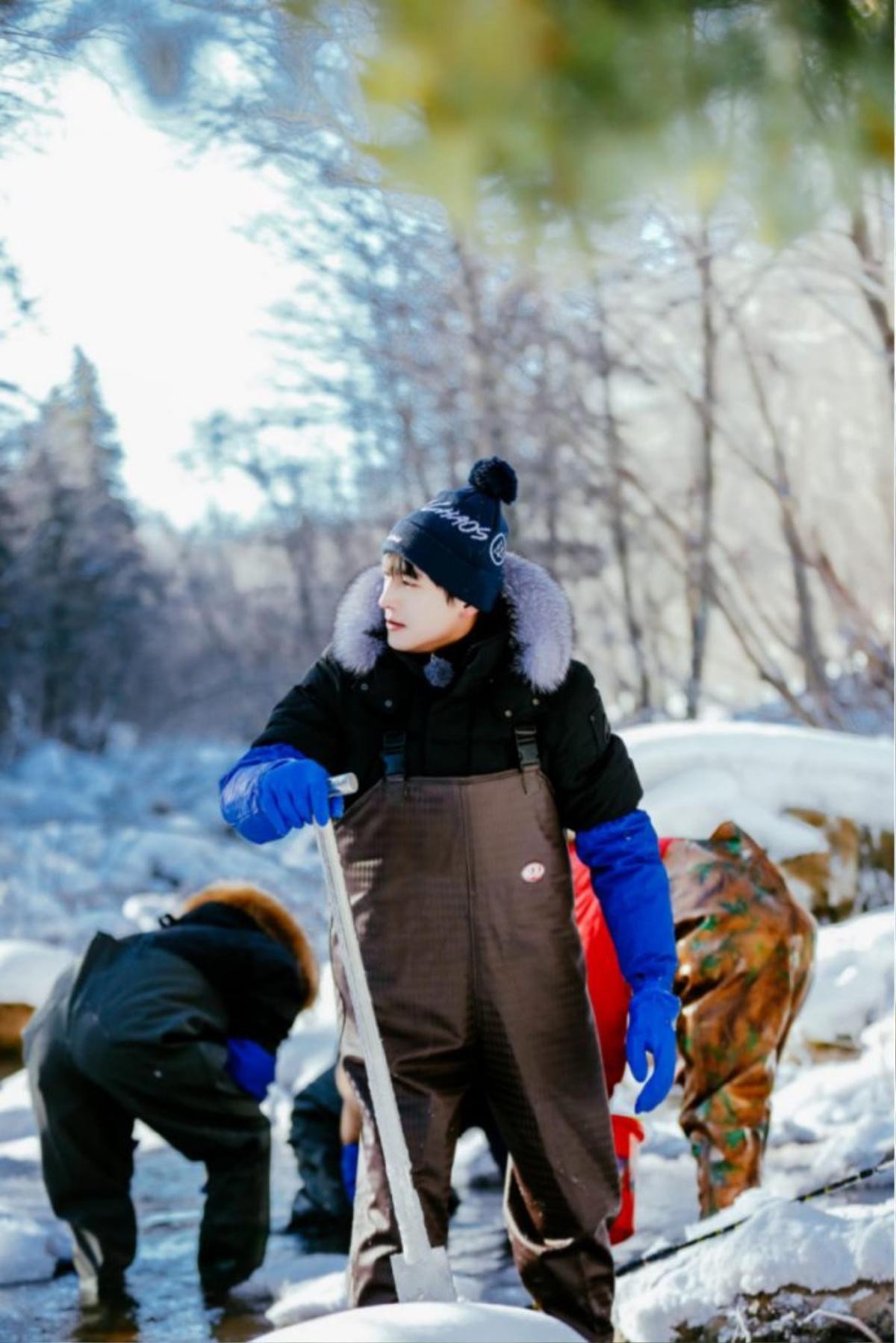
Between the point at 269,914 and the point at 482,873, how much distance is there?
151cm

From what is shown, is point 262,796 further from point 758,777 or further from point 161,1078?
point 758,777

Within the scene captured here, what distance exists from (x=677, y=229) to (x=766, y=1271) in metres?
2.17

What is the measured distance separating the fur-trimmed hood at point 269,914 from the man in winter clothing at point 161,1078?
0.47 ft

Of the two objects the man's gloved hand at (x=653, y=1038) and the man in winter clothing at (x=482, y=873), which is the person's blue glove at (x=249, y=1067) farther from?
the man's gloved hand at (x=653, y=1038)

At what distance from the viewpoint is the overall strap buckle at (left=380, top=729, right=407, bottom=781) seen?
7.47ft

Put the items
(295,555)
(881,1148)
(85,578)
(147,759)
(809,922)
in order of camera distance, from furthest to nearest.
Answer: (147,759) → (85,578) → (295,555) → (881,1148) → (809,922)

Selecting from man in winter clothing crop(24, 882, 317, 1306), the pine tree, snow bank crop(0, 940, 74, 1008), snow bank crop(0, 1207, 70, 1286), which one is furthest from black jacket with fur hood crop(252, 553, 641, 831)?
the pine tree

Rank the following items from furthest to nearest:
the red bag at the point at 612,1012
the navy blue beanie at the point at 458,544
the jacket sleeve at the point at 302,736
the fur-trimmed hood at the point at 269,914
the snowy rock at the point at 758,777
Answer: the snowy rock at the point at 758,777, the fur-trimmed hood at the point at 269,914, the red bag at the point at 612,1012, the navy blue beanie at the point at 458,544, the jacket sleeve at the point at 302,736

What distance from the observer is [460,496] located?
2.36 metres

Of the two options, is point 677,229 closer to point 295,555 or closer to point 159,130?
point 159,130

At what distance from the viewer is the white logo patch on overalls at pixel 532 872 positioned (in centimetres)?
229

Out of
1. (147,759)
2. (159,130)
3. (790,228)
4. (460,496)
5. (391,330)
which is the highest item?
(391,330)

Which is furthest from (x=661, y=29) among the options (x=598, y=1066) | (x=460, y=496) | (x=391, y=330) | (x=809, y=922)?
(x=391, y=330)

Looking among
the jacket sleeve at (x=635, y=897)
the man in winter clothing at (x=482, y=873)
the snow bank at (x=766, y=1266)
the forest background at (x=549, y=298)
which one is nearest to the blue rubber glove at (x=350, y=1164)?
the snow bank at (x=766, y=1266)
